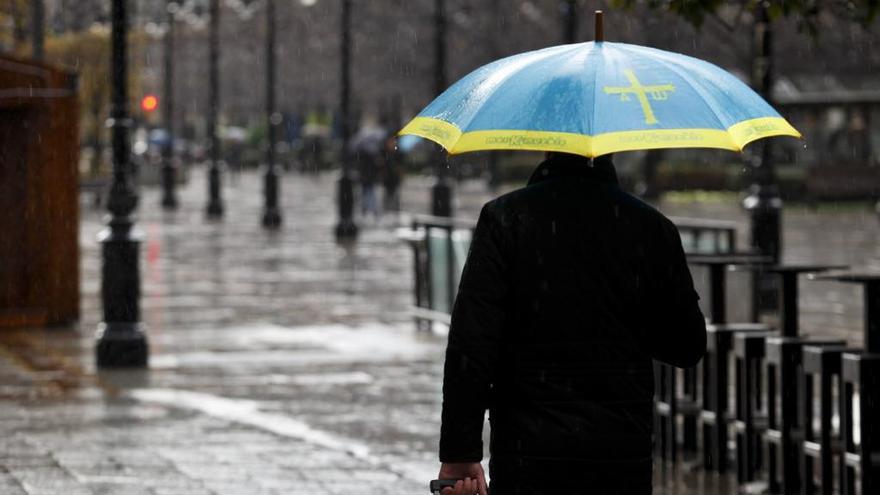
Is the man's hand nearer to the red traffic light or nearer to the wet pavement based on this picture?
the wet pavement

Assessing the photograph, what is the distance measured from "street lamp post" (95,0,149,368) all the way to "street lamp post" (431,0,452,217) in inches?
403

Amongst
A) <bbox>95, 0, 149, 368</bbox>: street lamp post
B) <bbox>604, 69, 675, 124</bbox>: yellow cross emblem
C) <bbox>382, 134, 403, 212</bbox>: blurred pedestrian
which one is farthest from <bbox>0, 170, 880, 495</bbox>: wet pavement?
<bbox>382, 134, 403, 212</bbox>: blurred pedestrian

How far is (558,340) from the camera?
15.6ft

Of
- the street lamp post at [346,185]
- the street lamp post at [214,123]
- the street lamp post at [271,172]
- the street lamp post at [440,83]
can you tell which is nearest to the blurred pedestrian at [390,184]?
the street lamp post at [214,123]

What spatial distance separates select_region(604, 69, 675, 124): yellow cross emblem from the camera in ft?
16.5

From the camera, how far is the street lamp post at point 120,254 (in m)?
14.1

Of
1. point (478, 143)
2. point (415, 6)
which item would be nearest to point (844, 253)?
point (478, 143)

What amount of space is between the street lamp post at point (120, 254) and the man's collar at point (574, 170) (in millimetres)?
9511

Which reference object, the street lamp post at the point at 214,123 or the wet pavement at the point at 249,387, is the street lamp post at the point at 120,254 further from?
the street lamp post at the point at 214,123

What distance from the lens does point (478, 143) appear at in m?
4.95

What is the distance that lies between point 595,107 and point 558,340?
2.07ft

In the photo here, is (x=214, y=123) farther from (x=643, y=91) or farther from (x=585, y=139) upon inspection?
(x=585, y=139)

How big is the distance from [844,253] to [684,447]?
18.0m

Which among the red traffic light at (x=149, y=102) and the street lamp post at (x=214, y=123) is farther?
the red traffic light at (x=149, y=102)
